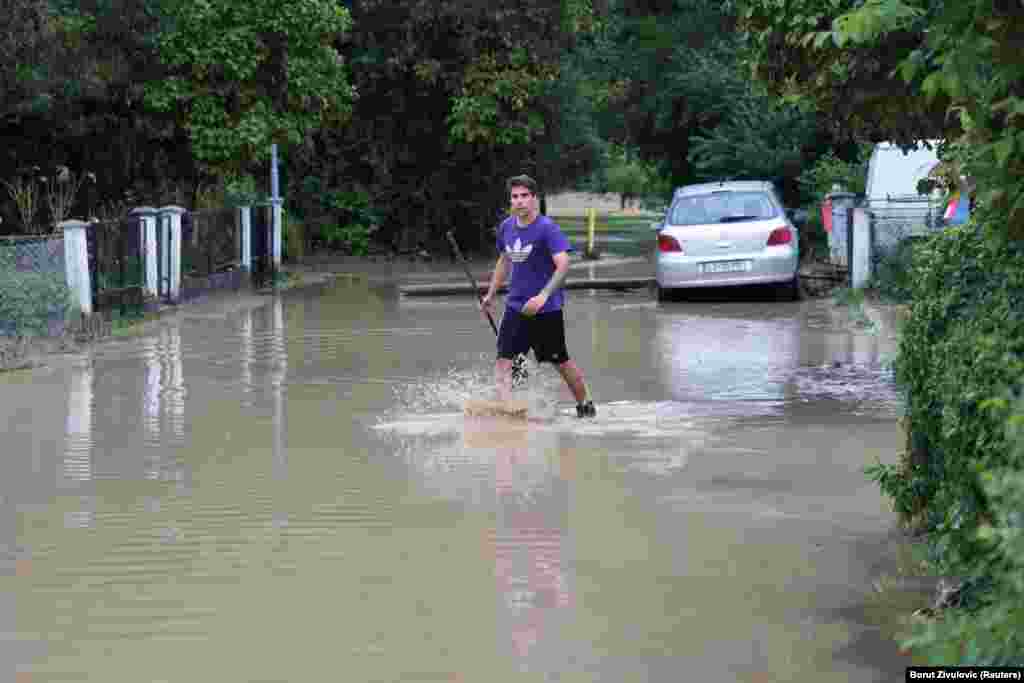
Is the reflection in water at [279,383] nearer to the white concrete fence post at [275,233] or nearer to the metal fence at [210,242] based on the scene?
the metal fence at [210,242]

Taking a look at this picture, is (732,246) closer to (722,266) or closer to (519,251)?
(722,266)

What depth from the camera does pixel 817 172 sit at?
30.4 meters

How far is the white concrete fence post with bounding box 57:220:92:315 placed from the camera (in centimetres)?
2006

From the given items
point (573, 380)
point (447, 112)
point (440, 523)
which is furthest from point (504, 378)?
point (447, 112)

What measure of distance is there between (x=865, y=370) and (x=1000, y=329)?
31.4ft

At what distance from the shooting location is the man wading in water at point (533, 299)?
12953mm

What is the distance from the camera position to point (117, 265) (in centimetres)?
2180

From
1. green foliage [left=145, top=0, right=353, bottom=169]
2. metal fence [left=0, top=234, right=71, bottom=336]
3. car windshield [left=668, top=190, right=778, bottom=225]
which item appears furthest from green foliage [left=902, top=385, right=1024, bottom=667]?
green foliage [left=145, top=0, right=353, bottom=169]

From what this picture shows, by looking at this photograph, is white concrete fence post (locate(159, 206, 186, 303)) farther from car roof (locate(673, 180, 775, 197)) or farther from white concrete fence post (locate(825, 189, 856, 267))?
white concrete fence post (locate(825, 189, 856, 267))

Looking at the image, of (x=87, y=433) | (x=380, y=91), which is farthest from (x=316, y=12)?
(x=87, y=433)

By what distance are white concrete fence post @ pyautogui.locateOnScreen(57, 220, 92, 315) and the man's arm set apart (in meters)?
8.60

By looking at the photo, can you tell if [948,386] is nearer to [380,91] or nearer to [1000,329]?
[1000,329]

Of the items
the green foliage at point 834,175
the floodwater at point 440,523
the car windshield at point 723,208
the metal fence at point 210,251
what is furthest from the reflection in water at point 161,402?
the green foliage at point 834,175

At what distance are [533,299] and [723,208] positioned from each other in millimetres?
11446
